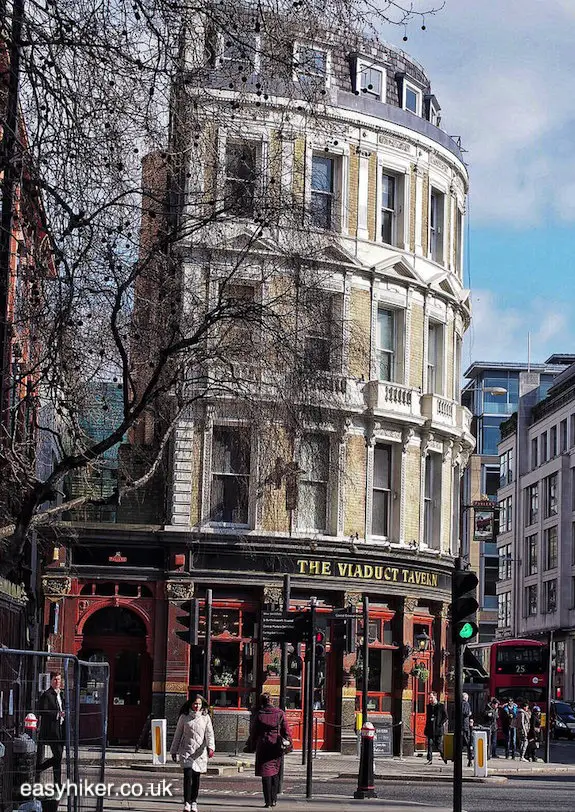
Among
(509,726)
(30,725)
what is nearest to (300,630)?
(30,725)

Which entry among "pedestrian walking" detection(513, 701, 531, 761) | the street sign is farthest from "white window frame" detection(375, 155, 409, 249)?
the street sign

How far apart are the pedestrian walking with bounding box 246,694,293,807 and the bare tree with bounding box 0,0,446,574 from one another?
4.03 m

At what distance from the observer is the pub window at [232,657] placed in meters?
38.6

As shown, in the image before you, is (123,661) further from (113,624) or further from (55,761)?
(55,761)

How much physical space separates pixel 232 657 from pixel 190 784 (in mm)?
18232

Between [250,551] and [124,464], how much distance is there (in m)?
7.42

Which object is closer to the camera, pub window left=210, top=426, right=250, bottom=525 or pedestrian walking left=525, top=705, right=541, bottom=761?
pub window left=210, top=426, right=250, bottom=525

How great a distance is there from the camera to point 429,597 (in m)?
42.5

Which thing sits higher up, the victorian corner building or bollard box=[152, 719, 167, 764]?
the victorian corner building

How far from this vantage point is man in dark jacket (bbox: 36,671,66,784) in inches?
507

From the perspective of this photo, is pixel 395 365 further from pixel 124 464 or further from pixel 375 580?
pixel 124 464

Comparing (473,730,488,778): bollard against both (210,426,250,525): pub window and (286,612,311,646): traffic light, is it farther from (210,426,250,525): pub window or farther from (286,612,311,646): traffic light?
(286,612,311,646): traffic light

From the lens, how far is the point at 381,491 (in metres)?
41.3

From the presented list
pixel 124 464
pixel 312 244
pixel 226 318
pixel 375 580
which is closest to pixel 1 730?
pixel 226 318
